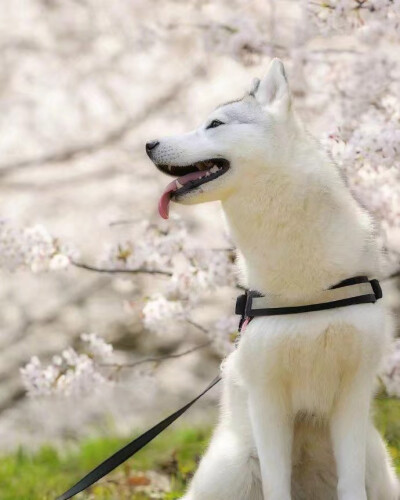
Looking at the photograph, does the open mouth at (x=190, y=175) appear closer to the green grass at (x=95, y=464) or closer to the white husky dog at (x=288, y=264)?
the white husky dog at (x=288, y=264)

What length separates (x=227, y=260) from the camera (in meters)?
4.08

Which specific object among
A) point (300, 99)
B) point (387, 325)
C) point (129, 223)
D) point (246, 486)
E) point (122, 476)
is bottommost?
point (122, 476)

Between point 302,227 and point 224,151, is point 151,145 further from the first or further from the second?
point 302,227

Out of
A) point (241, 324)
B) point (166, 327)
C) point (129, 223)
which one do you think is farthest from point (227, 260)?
point (241, 324)

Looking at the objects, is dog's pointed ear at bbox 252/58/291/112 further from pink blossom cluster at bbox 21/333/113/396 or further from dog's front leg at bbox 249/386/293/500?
pink blossom cluster at bbox 21/333/113/396

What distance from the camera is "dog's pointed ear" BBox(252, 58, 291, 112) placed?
235 centimetres

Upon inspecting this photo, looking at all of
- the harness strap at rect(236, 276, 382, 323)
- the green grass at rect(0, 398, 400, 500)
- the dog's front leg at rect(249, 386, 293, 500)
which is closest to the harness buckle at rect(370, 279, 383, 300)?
the harness strap at rect(236, 276, 382, 323)

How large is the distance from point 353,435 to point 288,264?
468 mm

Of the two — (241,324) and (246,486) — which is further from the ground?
(241,324)

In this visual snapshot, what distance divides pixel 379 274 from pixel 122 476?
2.00 metres

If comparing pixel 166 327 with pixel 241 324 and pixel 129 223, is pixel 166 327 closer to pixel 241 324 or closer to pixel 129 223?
pixel 129 223

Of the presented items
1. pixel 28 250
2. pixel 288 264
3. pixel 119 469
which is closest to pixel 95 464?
pixel 119 469

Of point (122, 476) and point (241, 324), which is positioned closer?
point (241, 324)

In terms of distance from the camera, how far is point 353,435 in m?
2.30
